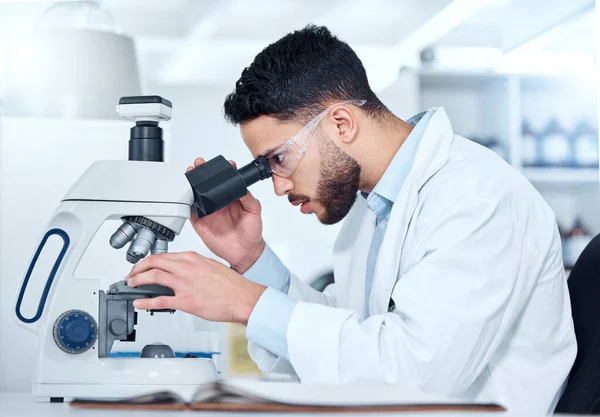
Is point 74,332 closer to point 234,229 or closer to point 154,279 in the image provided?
point 154,279

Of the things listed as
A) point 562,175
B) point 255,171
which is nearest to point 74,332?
point 255,171

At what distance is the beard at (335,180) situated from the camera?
1418 millimetres

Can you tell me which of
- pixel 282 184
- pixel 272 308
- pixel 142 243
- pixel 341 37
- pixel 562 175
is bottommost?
pixel 272 308

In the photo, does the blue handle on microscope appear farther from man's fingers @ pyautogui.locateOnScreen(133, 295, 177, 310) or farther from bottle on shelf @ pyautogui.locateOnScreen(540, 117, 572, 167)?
bottle on shelf @ pyautogui.locateOnScreen(540, 117, 572, 167)

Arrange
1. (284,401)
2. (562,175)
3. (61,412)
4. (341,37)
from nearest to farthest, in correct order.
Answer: (284,401) → (61,412) → (341,37) → (562,175)

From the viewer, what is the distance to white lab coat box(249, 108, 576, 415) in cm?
104

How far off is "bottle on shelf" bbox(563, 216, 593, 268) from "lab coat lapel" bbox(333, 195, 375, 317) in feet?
5.71

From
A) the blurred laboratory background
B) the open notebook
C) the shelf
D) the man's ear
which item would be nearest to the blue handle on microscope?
the open notebook

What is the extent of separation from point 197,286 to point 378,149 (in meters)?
0.54

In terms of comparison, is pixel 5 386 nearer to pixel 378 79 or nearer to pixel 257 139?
pixel 257 139

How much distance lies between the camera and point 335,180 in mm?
1442

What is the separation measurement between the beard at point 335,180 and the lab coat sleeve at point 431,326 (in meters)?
0.37

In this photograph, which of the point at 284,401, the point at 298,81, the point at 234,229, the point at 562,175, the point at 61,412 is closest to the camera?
the point at 284,401

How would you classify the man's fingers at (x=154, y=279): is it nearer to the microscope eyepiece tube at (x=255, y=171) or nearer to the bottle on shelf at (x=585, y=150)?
the microscope eyepiece tube at (x=255, y=171)
